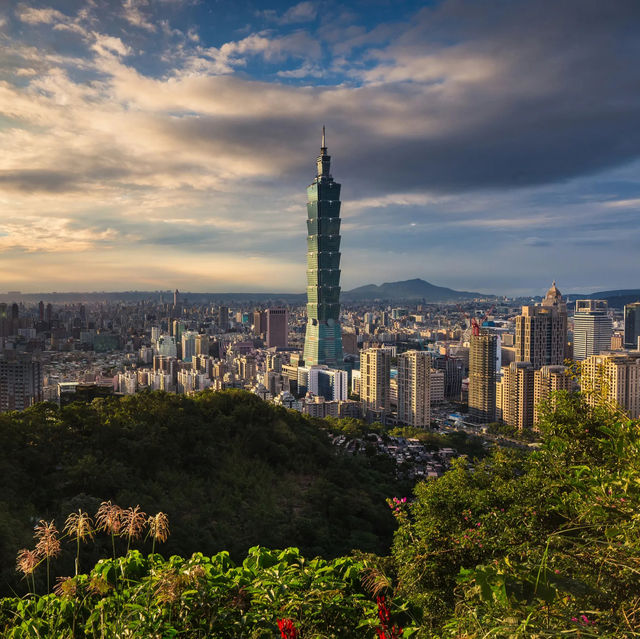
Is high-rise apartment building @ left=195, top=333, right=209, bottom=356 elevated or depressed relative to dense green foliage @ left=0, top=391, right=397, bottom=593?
depressed

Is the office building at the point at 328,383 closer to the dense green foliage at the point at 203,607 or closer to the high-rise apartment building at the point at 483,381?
the high-rise apartment building at the point at 483,381

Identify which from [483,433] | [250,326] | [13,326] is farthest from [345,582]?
[250,326]

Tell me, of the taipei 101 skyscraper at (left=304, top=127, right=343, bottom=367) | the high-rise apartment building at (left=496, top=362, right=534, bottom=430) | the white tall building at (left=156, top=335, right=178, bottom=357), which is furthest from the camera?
the taipei 101 skyscraper at (left=304, top=127, right=343, bottom=367)

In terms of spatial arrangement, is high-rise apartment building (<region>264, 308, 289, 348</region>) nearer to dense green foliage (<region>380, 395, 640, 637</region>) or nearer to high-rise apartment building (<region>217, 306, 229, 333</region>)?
high-rise apartment building (<region>217, 306, 229, 333</region>)

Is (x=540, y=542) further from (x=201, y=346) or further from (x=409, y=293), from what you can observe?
(x=409, y=293)

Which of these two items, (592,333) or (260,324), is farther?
(260,324)

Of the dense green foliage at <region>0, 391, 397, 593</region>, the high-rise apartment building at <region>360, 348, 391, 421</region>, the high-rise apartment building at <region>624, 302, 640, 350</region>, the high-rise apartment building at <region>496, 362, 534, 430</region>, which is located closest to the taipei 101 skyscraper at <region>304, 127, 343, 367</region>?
the high-rise apartment building at <region>360, 348, 391, 421</region>

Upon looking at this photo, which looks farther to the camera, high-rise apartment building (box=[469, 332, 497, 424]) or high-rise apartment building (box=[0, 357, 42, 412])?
high-rise apartment building (box=[469, 332, 497, 424])

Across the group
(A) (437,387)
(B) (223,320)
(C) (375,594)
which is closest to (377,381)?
(A) (437,387)
